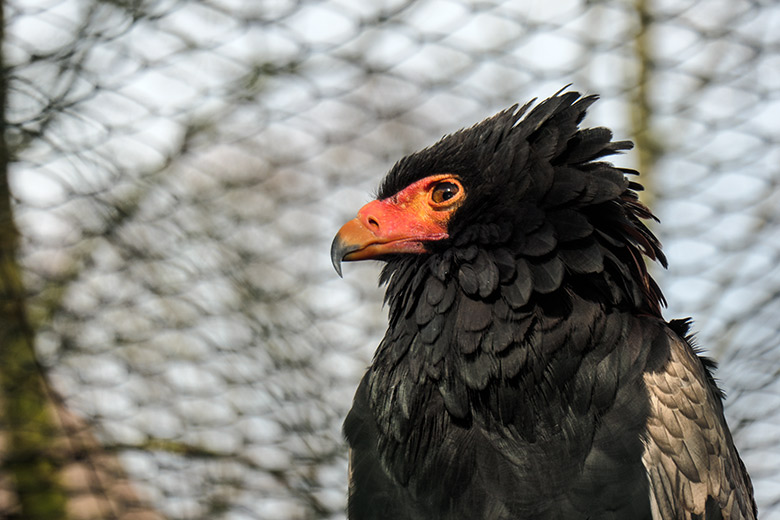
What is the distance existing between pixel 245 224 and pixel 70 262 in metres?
0.99

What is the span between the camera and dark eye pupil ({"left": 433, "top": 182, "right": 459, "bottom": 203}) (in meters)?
2.43

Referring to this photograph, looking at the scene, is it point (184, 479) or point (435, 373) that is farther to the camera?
point (184, 479)

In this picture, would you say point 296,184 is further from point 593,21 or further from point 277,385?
point 593,21

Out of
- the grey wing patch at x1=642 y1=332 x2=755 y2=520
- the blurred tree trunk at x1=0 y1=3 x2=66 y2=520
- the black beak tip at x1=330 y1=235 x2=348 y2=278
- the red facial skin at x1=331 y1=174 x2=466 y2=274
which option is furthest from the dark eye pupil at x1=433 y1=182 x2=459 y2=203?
the blurred tree trunk at x1=0 y1=3 x2=66 y2=520

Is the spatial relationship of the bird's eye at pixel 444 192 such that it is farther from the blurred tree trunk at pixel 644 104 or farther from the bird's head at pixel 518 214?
the blurred tree trunk at pixel 644 104

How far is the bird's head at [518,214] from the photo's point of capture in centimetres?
222

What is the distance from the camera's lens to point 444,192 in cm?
246

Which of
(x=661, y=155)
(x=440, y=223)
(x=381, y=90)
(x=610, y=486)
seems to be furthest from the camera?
(x=661, y=155)

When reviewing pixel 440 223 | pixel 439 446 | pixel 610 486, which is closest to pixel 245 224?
pixel 440 223

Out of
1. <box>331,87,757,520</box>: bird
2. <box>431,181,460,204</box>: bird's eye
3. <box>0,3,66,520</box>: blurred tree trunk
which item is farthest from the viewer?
<box>0,3,66,520</box>: blurred tree trunk

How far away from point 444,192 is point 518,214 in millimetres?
290

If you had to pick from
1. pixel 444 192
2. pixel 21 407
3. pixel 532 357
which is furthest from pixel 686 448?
pixel 21 407

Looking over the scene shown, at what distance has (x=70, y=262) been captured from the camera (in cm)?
430

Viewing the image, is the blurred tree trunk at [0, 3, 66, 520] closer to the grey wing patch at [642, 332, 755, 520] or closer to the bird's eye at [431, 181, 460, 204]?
the bird's eye at [431, 181, 460, 204]
